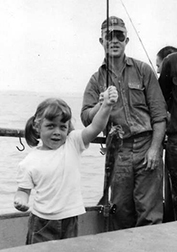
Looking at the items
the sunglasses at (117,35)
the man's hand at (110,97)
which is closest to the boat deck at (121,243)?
the man's hand at (110,97)

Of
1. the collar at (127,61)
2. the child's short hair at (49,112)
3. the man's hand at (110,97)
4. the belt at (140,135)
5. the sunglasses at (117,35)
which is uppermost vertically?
the sunglasses at (117,35)

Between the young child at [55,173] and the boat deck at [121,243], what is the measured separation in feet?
2.06

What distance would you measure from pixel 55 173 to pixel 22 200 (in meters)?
0.27

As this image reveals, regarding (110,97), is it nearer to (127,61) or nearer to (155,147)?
(155,147)

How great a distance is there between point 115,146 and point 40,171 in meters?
0.87

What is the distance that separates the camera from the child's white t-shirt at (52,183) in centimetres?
289

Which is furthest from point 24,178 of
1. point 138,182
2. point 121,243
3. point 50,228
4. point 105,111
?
point 138,182

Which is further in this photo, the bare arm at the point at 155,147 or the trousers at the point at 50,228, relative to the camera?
the bare arm at the point at 155,147

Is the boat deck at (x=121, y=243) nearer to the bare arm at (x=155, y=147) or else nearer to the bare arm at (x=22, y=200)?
the bare arm at (x=22, y=200)

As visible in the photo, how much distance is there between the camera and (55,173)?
9.55ft

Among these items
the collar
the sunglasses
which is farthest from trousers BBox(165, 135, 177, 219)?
the sunglasses

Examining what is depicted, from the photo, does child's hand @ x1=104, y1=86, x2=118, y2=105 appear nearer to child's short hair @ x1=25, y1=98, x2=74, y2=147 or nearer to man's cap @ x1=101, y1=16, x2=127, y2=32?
child's short hair @ x1=25, y1=98, x2=74, y2=147

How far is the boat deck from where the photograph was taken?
2119 mm

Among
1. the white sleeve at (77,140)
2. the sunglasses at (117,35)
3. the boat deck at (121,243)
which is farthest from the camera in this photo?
the sunglasses at (117,35)
